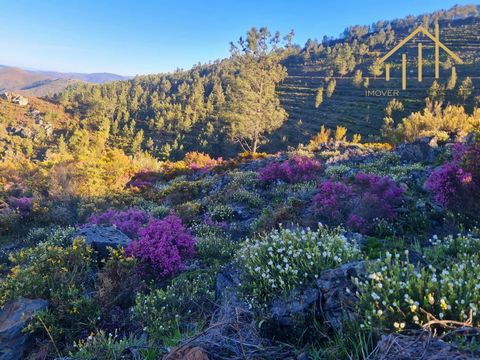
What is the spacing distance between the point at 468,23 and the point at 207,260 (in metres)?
138

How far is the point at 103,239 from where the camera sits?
Result: 6.83 m

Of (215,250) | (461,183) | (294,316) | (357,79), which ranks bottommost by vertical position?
(215,250)

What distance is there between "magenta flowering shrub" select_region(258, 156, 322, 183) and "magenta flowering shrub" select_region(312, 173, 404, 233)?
4.75 meters

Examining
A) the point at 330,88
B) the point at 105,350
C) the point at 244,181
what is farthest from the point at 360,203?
the point at 330,88

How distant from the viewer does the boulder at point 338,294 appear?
9.56 feet

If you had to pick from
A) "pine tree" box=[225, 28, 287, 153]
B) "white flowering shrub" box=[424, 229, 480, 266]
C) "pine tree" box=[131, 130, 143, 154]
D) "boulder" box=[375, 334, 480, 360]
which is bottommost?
"pine tree" box=[131, 130, 143, 154]

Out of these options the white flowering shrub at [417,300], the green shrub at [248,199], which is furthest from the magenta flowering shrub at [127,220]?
the white flowering shrub at [417,300]

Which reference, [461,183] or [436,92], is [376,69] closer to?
[436,92]

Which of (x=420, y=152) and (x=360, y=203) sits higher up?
(x=420, y=152)

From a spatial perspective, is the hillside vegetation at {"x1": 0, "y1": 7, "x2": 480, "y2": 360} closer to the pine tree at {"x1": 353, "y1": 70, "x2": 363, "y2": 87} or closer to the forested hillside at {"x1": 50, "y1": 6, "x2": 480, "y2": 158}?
→ the forested hillside at {"x1": 50, "y1": 6, "x2": 480, "y2": 158}

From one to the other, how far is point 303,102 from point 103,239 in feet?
262

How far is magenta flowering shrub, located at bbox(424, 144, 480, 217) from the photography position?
19.0 feet

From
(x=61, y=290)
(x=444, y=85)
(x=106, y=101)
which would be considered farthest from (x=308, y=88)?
(x=61, y=290)

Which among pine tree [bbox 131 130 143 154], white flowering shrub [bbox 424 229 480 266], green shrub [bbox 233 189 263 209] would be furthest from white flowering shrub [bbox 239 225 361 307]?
pine tree [bbox 131 130 143 154]
